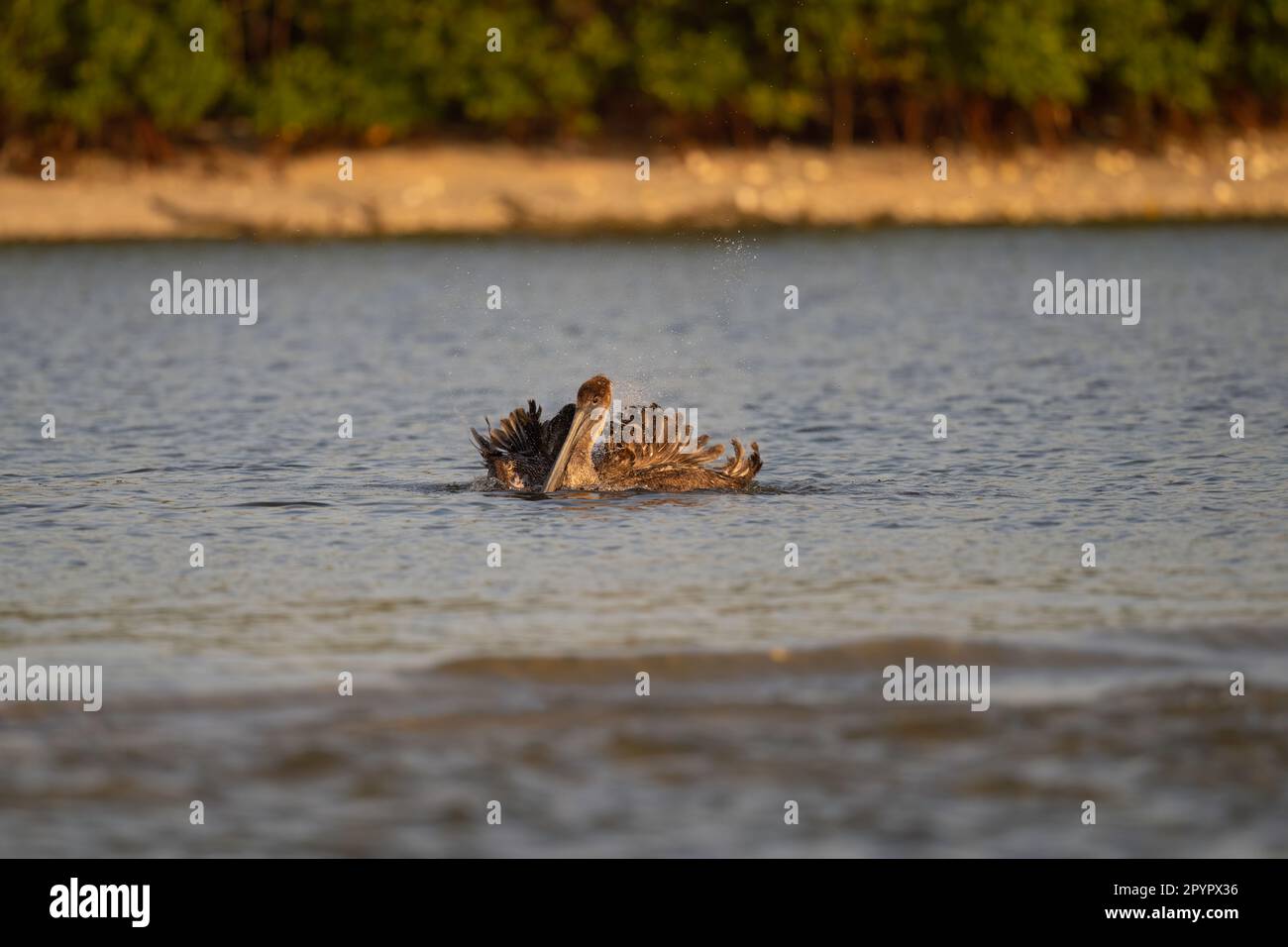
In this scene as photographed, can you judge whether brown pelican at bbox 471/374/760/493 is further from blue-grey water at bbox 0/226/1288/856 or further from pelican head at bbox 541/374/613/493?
blue-grey water at bbox 0/226/1288/856

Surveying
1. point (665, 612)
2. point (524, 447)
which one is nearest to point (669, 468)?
point (524, 447)

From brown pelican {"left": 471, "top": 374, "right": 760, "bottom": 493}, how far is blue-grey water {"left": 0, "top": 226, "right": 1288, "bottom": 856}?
23 centimetres

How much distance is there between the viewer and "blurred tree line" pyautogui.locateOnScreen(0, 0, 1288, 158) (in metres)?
58.0

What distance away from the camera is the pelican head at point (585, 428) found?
16.2 m

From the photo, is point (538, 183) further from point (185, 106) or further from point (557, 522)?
point (557, 522)

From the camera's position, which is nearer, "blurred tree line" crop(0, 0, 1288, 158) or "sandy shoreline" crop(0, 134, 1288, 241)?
"sandy shoreline" crop(0, 134, 1288, 241)

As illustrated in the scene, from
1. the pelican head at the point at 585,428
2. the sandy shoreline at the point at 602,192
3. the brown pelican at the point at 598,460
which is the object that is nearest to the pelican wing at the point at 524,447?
the brown pelican at the point at 598,460

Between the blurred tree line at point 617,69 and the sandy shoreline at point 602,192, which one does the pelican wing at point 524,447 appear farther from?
the blurred tree line at point 617,69

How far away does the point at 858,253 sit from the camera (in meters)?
47.6

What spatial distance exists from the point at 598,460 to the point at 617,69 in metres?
47.2

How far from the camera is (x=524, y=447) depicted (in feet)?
56.0

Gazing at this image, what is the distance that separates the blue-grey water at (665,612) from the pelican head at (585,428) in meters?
0.28

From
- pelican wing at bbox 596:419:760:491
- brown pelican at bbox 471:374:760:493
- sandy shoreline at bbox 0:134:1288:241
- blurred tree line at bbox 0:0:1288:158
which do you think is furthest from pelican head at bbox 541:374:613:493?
blurred tree line at bbox 0:0:1288:158

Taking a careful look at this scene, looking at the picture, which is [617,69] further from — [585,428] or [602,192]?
[585,428]
